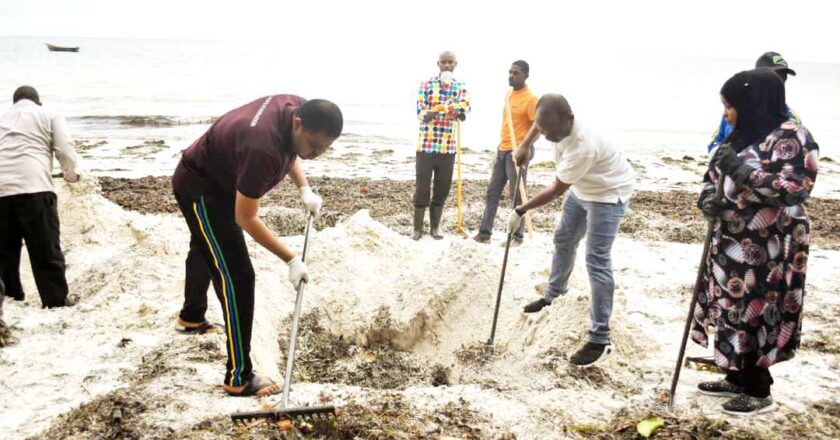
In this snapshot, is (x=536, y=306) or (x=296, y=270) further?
(x=536, y=306)

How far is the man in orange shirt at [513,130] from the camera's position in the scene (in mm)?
6277

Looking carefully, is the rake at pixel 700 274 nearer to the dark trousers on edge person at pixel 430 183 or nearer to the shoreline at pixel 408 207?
the dark trousers on edge person at pixel 430 183

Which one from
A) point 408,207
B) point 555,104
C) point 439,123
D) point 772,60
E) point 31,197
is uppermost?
point 772,60

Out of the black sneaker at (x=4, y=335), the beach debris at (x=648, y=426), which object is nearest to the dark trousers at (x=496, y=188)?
the beach debris at (x=648, y=426)

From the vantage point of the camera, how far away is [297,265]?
2969mm

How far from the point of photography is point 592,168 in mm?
3504

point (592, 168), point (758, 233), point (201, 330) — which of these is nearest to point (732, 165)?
point (758, 233)

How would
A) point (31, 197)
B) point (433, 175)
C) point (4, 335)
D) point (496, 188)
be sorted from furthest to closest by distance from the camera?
point (433, 175) → point (496, 188) → point (31, 197) → point (4, 335)

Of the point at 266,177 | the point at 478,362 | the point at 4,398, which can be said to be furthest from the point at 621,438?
the point at 4,398

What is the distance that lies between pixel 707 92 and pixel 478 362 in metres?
45.2

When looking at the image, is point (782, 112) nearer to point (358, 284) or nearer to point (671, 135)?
point (358, 284)

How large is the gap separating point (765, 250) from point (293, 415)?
2.33 meters

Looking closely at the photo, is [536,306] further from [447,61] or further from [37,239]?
[37,239]

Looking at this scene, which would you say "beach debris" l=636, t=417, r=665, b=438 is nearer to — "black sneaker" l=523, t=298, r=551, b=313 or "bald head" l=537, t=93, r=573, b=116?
"black sneaker" l=523, t=298, r=551, b=313
